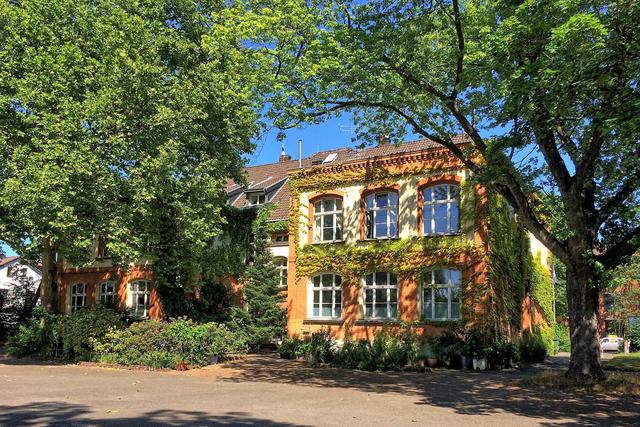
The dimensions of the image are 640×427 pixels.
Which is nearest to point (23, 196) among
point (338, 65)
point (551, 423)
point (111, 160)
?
point (111, 160)

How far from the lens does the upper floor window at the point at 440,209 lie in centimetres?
2183

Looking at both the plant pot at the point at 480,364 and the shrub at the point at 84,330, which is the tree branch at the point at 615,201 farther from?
the shrub at the point at 84,330

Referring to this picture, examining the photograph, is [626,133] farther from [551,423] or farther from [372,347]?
[372,347]

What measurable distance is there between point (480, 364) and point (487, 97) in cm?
945

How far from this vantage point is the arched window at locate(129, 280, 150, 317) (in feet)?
102

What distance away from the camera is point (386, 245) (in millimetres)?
22859

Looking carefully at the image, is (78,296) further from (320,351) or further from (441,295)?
(441,295)

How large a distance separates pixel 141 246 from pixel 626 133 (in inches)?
591

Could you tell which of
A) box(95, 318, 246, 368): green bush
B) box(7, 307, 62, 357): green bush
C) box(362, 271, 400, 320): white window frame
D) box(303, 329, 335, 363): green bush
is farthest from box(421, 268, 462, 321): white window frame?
box(7, 307, 62, 357): green bush

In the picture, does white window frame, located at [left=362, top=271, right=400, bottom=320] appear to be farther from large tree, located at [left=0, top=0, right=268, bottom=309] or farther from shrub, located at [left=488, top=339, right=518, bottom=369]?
large tree, located at [left=0, top=0, right=268, bottom=309]

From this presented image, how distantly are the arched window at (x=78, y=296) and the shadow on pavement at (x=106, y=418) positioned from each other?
25521mm

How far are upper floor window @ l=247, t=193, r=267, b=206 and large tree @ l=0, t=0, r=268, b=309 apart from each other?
8842mm

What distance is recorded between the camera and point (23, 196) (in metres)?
16.5

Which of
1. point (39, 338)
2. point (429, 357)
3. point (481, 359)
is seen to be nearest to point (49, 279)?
point (39, 338)
